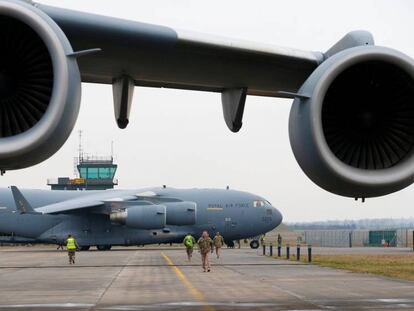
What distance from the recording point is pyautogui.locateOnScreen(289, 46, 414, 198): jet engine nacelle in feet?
29.9

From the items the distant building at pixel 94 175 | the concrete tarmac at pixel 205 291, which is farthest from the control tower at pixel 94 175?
the concrete tarmac at pixel 205 291

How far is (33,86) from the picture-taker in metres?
8.38

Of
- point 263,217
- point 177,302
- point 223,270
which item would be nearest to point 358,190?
point 177,302

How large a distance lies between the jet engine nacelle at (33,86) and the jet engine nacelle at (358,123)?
9.19ft

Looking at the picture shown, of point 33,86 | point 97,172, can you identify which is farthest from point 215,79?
point 97,172

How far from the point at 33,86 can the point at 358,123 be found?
4.02m

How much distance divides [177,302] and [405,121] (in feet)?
24.4

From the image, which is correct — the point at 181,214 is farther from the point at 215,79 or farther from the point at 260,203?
the point at 215,79

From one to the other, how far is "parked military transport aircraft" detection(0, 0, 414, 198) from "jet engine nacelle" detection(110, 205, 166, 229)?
37.8 meters

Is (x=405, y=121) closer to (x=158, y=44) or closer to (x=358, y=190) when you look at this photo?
(x=358, y=190)

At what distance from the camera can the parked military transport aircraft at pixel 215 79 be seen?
7977 millimetres

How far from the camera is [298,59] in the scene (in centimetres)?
1023

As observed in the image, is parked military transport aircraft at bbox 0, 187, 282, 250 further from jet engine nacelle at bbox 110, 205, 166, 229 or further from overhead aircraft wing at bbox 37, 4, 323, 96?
overhead aircraft wing at bbox 37, 4, 323, 96

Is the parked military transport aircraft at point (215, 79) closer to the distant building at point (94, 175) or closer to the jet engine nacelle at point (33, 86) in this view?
the jet engine nacelle at point (33, 86)
